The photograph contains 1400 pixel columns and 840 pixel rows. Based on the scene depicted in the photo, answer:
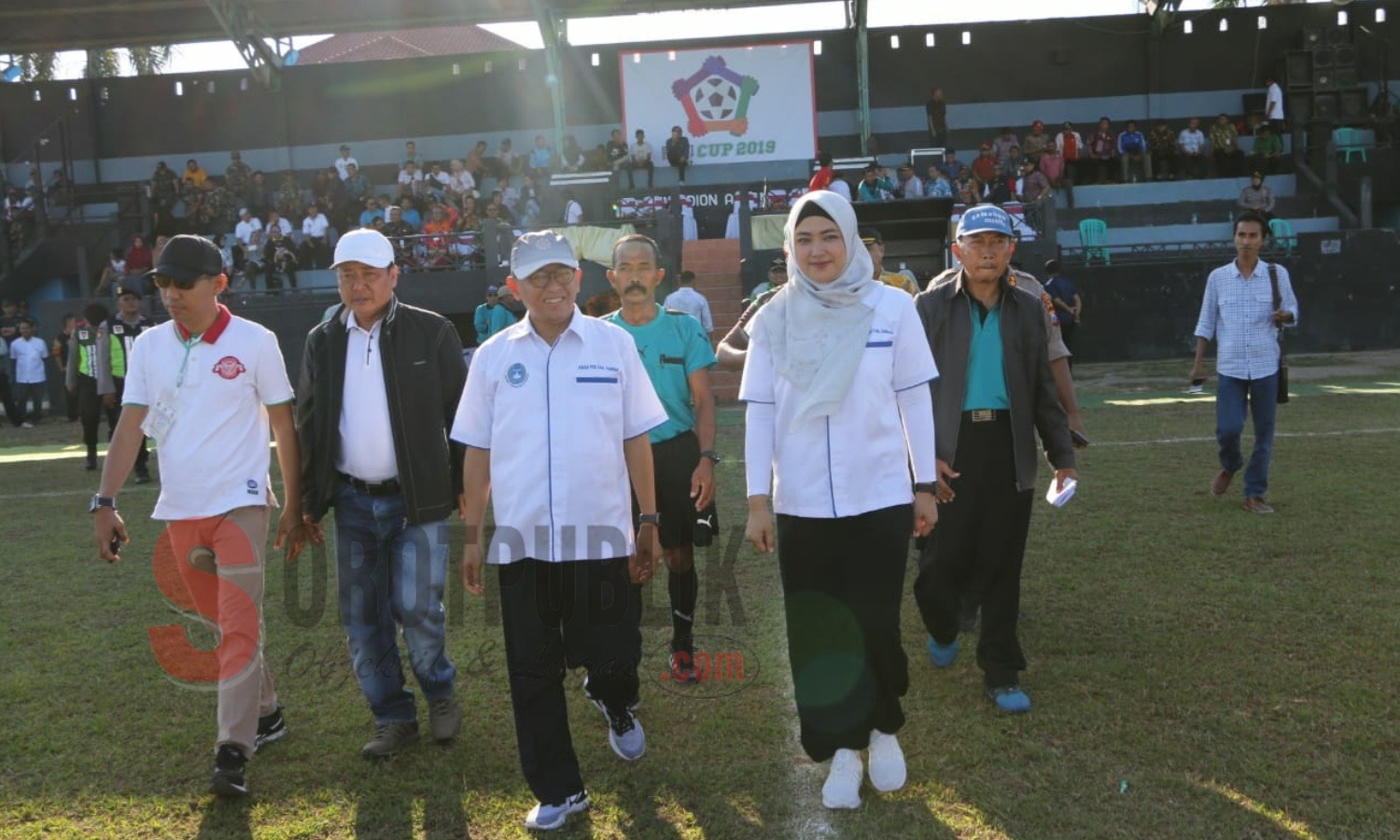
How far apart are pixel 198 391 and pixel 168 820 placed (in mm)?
1437

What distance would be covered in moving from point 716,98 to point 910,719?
930 inches

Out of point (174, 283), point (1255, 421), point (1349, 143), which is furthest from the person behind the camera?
point (1349, 143)

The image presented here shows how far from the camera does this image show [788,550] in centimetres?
406

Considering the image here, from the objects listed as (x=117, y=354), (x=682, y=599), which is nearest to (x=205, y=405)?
(x=682, y=599)

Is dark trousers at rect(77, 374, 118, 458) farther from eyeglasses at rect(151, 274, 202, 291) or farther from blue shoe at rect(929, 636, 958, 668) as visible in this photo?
blue shoe at rect(929, 636, 958, 668)

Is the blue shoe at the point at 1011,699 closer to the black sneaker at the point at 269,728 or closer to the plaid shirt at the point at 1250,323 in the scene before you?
the black sneaker at the point at 269,728

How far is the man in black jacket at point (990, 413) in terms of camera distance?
4934 millimetres

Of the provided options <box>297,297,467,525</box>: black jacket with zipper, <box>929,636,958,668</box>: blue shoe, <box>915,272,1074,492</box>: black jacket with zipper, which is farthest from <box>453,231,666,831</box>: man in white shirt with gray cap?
<box>929,636,958,668</box>: blue shoe

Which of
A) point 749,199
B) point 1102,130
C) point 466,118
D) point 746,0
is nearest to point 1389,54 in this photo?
point 1102,130

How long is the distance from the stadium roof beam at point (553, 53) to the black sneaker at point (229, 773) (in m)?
23.5

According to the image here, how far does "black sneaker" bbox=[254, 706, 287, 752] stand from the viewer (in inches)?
188

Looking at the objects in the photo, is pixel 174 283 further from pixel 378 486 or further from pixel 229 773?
pixel 229 773

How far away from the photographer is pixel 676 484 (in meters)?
5.26

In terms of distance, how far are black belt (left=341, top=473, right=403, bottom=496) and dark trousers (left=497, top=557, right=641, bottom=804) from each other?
2.47ft
